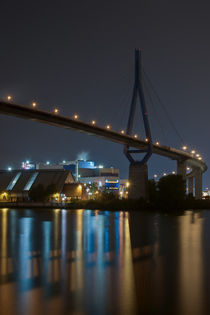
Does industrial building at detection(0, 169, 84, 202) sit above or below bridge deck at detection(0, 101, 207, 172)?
below

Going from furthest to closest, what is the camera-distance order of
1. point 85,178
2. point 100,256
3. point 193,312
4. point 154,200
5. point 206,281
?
point 85,178 → point 154,200 → point 100,256 → point 206,281 → point 193,312

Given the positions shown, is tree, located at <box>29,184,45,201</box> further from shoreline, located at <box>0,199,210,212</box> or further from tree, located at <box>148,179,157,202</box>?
tree, located at <box>148,179,157,202</box>

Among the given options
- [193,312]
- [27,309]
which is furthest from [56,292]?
[193,312]

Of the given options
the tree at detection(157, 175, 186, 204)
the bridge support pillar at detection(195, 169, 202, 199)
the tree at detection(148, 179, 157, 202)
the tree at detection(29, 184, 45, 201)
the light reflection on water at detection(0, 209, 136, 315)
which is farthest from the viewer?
the bridge support pillar at detection(195, 169, 202, 199)

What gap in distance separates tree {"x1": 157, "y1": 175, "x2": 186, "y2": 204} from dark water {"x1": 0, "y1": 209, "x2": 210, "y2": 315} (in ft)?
98.7

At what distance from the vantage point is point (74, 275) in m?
12.4

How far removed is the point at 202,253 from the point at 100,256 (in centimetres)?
453

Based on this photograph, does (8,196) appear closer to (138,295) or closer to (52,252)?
(52,252)

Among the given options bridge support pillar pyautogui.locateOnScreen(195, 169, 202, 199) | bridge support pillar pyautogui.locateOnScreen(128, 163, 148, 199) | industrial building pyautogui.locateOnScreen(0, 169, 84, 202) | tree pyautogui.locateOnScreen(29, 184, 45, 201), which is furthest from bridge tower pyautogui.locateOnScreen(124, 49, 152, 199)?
bridge support pillar pyautogui.locateOnScreen(195, 169, 202, 199)

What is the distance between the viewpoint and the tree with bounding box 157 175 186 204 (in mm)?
52872

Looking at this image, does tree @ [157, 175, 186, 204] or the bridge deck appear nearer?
the bridge deck

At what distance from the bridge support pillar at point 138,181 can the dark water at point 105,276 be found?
30.2 metres

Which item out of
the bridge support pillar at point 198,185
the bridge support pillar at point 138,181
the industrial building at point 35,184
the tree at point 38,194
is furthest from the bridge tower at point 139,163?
the bridge support pillar at point 198,185

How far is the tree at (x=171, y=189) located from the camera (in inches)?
2082
